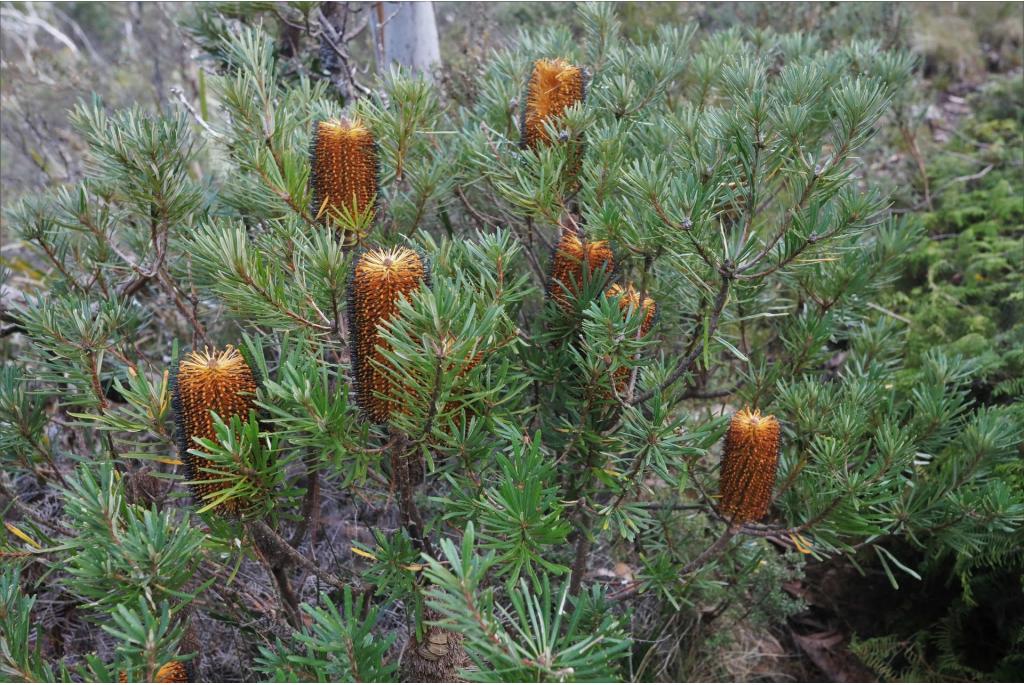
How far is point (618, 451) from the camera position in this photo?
1355mm

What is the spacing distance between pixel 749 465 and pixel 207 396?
0.88 meters

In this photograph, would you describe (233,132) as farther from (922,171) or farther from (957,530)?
(922,171)

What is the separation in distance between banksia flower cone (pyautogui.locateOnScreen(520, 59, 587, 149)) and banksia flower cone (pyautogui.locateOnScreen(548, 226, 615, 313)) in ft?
0.66

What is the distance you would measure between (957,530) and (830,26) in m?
3.50

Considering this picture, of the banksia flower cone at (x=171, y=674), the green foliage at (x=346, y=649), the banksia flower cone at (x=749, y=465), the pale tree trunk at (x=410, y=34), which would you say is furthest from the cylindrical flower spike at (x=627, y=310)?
the pale tree trunk at (x=410, y=34)

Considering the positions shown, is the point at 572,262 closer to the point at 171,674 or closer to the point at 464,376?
the point at 464,376

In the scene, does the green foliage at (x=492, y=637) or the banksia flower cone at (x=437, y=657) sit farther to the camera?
the banksia flower cone at (x=437, y=657)

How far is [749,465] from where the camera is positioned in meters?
1.34

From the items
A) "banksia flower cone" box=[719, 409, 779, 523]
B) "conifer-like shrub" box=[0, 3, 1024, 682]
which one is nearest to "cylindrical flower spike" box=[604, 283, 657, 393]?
"conifer-like shrub" box=[0, 3, 1024, 682]

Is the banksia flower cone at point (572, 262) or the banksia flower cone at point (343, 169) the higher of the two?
the banksia flower cone at point (343, 169)

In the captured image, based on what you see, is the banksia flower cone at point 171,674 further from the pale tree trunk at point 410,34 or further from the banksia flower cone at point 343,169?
the pale tree trunk at point 410,34

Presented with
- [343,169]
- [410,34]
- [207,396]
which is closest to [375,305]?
[207,396]

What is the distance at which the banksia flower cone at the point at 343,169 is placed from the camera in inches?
50.6

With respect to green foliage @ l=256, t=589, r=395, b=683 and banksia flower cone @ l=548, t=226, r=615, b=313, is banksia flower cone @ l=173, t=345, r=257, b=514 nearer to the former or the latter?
green foliage @ l=256, t=589, r=395, b=683
